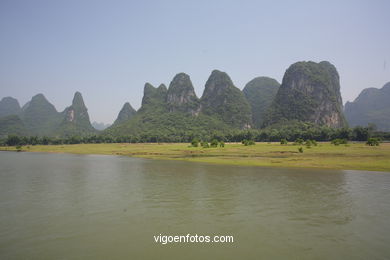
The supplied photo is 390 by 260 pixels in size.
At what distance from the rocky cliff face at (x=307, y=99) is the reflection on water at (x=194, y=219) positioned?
532ft

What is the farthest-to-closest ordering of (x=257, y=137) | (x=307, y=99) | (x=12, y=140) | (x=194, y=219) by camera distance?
1. (x=307, y=99)
2. (x=12, y=140)
3. (x=257, y=137)
4. (x=194, y=219)

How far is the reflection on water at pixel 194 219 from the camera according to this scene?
30.6 ft

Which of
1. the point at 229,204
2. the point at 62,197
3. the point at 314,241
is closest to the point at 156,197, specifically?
the point at 229,204

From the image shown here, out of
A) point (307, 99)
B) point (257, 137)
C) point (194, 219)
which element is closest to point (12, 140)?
point (257, 137)

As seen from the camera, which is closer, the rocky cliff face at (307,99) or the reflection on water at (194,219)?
the reflection on water at (194,219)

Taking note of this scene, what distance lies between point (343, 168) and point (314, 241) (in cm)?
2846

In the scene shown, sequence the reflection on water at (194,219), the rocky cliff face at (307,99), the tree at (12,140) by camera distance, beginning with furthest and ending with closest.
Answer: the rocky cliff face at (307,99), the tree at (12,140), the reflection on water at (194,219)

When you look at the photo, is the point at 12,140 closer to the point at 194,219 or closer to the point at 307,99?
the point at 194,219

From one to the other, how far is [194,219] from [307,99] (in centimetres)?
18265

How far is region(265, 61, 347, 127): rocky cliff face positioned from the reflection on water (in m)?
162

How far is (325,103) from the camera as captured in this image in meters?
172

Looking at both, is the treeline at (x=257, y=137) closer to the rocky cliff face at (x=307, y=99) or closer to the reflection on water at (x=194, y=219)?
the rocky cliff face at (x=307, y=99)

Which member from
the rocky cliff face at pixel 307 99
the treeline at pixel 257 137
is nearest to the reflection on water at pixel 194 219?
the treeline at pixel 257 137

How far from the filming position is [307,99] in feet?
575
